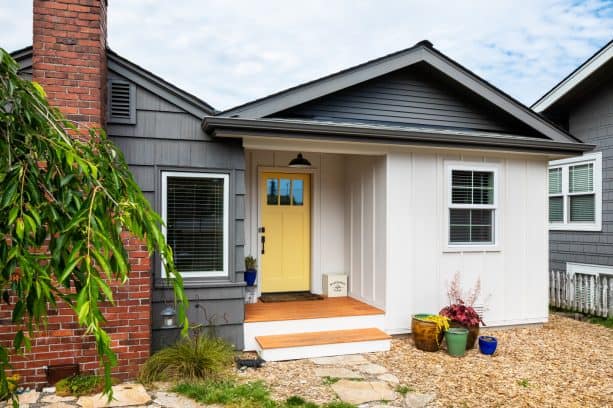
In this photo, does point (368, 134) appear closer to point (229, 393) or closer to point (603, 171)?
point (229, 393)

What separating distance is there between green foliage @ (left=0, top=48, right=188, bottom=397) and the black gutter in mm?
3540

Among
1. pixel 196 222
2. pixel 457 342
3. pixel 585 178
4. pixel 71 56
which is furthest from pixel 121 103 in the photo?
pixel 585 178

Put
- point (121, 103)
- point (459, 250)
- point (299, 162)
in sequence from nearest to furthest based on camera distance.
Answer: point (121, 103)
point (459, 250)
point (299, 162)

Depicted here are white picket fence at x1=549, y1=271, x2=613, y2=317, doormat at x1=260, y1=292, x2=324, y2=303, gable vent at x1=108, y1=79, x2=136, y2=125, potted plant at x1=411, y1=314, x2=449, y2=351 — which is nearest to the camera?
gable vent at x1=108, y1=79, x2=136, y2=125

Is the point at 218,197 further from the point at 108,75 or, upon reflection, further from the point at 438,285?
the point at 438,285

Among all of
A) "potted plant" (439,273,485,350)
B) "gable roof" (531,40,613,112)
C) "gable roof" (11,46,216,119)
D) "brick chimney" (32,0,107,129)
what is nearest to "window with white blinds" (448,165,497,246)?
"potted plant" (439,273,485,350)

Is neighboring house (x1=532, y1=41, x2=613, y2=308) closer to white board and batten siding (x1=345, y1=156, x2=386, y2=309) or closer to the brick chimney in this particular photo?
white board and batten siding (x1=345, y1=156, x2=386, y2=309)

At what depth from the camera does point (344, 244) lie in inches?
295

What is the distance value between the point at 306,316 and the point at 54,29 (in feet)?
A: 13.8

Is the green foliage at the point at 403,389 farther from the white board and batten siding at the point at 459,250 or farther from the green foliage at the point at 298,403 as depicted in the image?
the white board and batten siding at the point at 459,250

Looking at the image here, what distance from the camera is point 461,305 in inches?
229

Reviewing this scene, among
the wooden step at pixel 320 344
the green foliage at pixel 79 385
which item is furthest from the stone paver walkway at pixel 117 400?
the wooden step at pixel 320 344

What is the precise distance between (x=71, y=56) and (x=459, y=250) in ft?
17.5

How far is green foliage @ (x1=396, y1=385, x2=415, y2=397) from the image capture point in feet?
13.9
